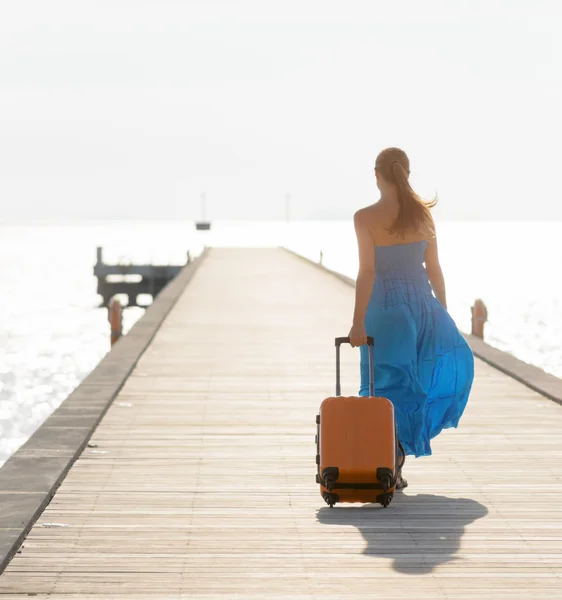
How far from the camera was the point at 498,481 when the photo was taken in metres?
6.20

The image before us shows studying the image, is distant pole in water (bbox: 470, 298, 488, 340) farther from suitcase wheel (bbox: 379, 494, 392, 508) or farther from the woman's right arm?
suitcase wheel (bbox: 379, 494, 392, 508)

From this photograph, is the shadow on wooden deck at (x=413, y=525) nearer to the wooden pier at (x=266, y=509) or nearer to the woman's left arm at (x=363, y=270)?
the wooden pier at (x=266, y=509)

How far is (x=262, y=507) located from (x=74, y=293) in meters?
68.5

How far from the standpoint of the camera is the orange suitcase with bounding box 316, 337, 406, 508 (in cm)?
536

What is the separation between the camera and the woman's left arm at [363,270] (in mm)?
5750

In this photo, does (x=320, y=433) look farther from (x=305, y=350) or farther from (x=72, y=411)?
(x=305, y=350)

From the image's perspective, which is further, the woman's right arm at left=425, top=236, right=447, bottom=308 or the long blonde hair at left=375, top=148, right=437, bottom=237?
the woman's right arm at left=425, top=236, right=447, bottom=308

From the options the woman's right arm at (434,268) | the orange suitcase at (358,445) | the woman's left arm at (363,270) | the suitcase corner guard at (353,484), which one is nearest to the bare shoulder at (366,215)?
the woman's left arm at (363,270)

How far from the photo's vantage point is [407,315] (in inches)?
231

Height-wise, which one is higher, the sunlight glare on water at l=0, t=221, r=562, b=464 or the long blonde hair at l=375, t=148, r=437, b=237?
the long blonde hair at l=375, t=148, r=437, b=237

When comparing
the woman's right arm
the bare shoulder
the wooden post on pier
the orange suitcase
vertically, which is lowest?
the wooden post on pier

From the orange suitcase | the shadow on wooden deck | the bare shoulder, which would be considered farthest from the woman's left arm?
the shadow on wooden deck

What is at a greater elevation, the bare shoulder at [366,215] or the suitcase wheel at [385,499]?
the bare shoulder at [366,215]

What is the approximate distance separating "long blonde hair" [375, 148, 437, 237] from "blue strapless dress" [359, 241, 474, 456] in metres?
0.13
